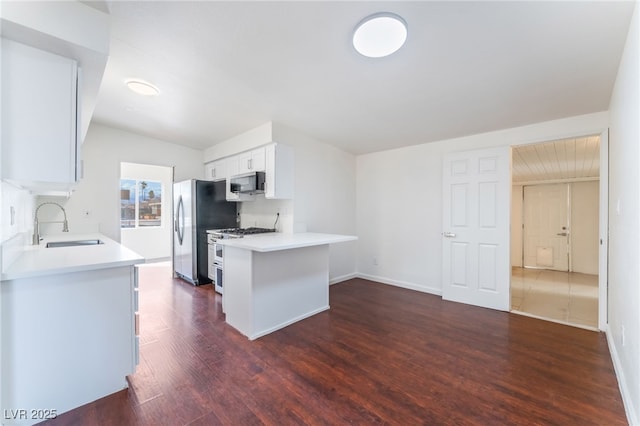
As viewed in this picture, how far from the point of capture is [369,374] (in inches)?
79.4

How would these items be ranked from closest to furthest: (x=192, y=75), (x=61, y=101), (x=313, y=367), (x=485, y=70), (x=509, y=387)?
(x=61, y=101), (x=509, y=387), (x=313, y=367), (x=485, y=70), (x=192, y=75)

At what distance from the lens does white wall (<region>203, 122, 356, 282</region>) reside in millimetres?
3887

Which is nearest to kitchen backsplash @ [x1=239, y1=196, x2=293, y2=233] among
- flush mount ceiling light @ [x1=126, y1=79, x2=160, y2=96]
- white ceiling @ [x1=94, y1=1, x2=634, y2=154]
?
white ceiling @ [x1=94, y1=1, x2=634, y2=154]

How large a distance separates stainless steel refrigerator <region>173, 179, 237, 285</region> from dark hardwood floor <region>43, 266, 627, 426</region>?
1.30 metres

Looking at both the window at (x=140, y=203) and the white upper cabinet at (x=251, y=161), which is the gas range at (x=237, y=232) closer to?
the white upper cabinet at (x=251, y=161)

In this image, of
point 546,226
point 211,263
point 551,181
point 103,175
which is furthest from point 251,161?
point 546,226

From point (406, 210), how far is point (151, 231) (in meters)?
5.97

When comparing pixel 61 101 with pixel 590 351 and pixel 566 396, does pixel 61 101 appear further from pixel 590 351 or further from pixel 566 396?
pixel 590 351

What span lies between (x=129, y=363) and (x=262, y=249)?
1.20m

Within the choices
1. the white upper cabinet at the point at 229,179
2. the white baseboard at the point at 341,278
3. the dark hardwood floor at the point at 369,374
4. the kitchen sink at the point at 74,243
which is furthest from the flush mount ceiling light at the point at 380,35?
the kitchen sink at the point at 74,243

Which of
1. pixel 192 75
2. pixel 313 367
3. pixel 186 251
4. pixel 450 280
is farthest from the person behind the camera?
pixel 186 251

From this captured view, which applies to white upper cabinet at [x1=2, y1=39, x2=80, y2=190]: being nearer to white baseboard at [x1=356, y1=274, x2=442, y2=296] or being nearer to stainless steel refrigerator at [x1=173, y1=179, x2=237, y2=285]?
stainless steel refrigerator at [x1=173, y1=179, x2=237, y2=285]

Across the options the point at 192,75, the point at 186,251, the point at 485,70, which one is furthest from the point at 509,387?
the point at 186,251

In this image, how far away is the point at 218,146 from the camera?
481 centimetres
